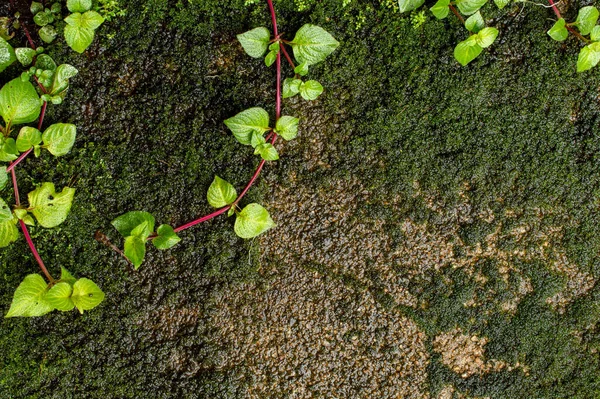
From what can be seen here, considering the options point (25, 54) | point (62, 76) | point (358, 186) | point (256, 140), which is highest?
point (25, 54)

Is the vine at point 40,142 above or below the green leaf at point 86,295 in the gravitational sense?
above

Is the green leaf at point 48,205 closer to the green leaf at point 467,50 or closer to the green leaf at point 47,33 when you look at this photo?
the green leaf at point 47,33

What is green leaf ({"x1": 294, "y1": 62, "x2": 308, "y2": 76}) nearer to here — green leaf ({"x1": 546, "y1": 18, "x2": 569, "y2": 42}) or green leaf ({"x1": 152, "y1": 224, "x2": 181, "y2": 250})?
green leaf ({"x1": 152, "y1": 224, "x2": 181, "y2": 250})

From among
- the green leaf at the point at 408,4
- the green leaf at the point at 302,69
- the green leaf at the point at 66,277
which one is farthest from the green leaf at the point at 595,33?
the green leaf at the point at 66,277

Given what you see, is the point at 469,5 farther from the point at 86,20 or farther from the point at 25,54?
the point at 25,54

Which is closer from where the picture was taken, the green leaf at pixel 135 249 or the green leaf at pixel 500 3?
the green leaf at pixel 135 249

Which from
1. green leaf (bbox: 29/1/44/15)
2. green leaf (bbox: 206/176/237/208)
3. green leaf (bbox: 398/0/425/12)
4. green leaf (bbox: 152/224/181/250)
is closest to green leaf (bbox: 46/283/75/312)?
green leaf (bbox: 152/224/181/250)

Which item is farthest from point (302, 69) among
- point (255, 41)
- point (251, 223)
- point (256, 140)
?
point (251, 223)
